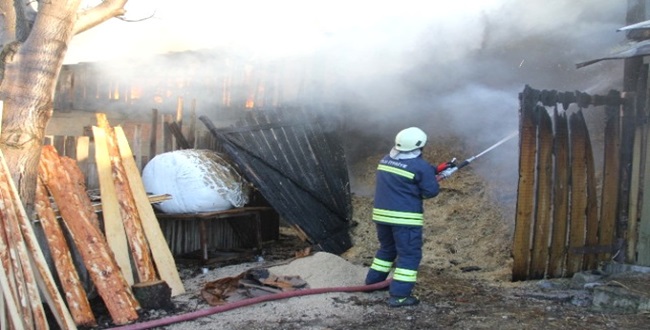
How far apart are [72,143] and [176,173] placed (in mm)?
1228

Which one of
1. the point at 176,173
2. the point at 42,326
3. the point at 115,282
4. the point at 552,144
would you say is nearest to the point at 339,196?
the point at 176,173

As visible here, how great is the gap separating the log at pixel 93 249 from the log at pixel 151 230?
0.54 m

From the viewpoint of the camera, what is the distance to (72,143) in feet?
20.0

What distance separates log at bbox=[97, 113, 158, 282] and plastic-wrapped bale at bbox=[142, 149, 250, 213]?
1.09 metres

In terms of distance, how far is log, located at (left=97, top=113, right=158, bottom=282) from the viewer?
551cm

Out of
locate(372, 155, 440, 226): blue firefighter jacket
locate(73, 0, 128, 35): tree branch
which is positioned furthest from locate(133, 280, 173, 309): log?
locate(73, 0, 128, 35): tree branch

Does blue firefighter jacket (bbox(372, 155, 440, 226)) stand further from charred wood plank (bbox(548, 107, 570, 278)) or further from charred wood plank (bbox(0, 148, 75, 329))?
charred wood plank (bbox(0, 148, 75, 329))

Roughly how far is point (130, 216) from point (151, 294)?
2.74 ft

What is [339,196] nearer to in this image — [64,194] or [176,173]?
[176,173]

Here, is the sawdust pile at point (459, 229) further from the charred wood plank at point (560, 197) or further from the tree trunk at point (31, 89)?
the tree trunk at point (31, 89)

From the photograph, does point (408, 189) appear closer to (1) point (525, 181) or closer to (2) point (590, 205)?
(1) point (525, 181)

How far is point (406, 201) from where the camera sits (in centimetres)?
568

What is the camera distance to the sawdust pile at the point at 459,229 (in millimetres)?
6980

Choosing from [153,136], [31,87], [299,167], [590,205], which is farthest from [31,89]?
[590,205]
